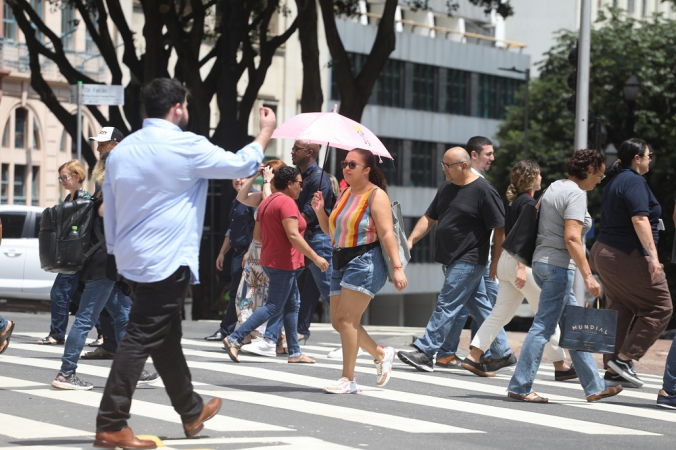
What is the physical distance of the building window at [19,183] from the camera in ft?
169

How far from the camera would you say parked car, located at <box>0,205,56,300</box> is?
72.1 ft

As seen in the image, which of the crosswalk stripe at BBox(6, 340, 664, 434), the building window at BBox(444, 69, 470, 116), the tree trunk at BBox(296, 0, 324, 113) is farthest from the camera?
the building window at BBox(444, 69, 470, 116)

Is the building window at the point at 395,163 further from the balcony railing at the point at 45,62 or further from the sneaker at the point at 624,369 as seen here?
the sneaker at the point at 624,369

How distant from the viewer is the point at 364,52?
66688mm

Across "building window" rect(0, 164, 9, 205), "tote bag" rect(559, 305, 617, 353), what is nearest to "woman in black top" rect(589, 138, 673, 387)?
"tote bag" rect(559, 305, 617, 353)

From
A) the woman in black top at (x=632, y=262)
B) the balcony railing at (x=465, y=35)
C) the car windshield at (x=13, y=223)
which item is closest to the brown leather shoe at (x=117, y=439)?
the woman in black top at (x=632, y=262)

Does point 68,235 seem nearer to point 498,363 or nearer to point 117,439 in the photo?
point 498,363

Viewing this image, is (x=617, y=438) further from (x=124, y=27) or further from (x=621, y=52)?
(x=621, y=52)

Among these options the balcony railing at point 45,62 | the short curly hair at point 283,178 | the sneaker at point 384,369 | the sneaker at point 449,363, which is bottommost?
the sneaker at point 449,363

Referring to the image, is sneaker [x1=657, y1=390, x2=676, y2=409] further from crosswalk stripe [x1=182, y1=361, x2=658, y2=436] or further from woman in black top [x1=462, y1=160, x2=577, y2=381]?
woman in black top [x1=462, y1=160, x2=577, y2=381]

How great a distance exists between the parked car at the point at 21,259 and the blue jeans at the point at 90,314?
1062cm

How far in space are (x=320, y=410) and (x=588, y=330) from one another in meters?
2.08

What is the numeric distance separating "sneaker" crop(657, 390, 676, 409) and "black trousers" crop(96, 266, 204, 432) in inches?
153

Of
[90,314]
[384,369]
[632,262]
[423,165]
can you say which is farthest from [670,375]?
[423,165]
